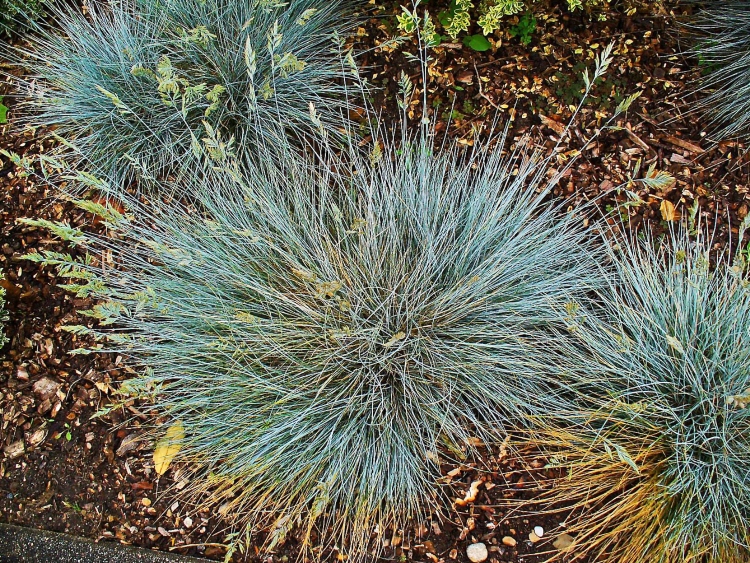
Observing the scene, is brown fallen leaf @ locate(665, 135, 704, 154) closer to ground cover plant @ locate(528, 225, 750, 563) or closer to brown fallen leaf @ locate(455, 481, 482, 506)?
ground cover plant @ locate(528, 225, 750, 563)

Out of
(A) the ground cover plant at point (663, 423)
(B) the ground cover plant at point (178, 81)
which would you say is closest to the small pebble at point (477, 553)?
(A) the ground cover plant at point (663, 423)

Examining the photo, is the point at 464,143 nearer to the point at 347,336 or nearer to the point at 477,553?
the point at 347,336

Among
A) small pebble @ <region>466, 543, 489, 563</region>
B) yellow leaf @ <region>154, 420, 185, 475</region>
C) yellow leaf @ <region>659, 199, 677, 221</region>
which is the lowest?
small pebble @ <region>466, 543, 489, 563</region>

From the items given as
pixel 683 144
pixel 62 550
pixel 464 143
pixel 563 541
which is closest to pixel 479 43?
pixel 464 143

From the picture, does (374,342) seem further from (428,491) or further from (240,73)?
(240,73)

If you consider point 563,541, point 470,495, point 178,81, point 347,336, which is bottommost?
point 563,541

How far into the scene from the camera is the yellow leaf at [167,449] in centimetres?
239

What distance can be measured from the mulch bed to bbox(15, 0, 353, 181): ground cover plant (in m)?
0.27

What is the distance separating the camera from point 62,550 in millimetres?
2320

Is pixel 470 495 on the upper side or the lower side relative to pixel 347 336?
lower

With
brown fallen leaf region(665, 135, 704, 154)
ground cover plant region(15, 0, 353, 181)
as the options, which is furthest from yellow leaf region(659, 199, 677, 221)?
ground cover plant region(15, 0, 353, 181)

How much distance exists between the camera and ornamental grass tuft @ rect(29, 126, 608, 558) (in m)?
2.22

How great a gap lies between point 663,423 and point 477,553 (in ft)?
2.61

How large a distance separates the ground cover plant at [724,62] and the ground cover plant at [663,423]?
0.87 metres
